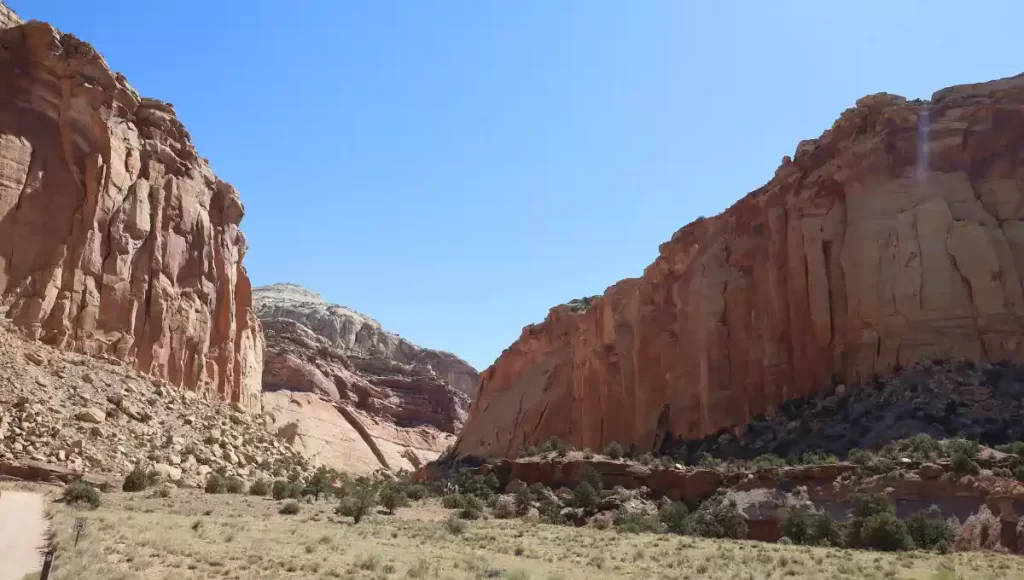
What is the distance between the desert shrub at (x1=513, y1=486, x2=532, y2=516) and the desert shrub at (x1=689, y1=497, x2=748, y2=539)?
6.97 metres

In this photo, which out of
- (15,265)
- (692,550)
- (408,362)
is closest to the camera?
(692,550)

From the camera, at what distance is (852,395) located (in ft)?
115

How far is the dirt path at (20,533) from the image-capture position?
39.0ft

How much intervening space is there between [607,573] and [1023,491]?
1152cm

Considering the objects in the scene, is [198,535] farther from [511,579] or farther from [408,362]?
[408,362]

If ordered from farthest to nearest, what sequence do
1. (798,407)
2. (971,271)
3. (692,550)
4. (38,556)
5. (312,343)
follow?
(312,343), (798,407), (971,271), (692,550), (38,556)

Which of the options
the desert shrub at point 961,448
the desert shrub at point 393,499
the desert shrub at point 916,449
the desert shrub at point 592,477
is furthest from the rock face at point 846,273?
the desert shrub at point 393,499

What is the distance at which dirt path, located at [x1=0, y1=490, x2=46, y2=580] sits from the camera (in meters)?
11.9

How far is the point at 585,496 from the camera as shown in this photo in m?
28.9

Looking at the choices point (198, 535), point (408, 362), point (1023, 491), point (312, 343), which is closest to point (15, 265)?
point (198, 535)

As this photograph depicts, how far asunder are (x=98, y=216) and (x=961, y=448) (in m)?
32.0

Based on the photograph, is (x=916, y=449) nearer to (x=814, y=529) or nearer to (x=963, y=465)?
(x=963, y=465)

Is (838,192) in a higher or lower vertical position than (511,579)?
higher

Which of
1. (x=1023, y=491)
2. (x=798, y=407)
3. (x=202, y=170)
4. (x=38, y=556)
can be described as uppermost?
(x=202, y=170)
